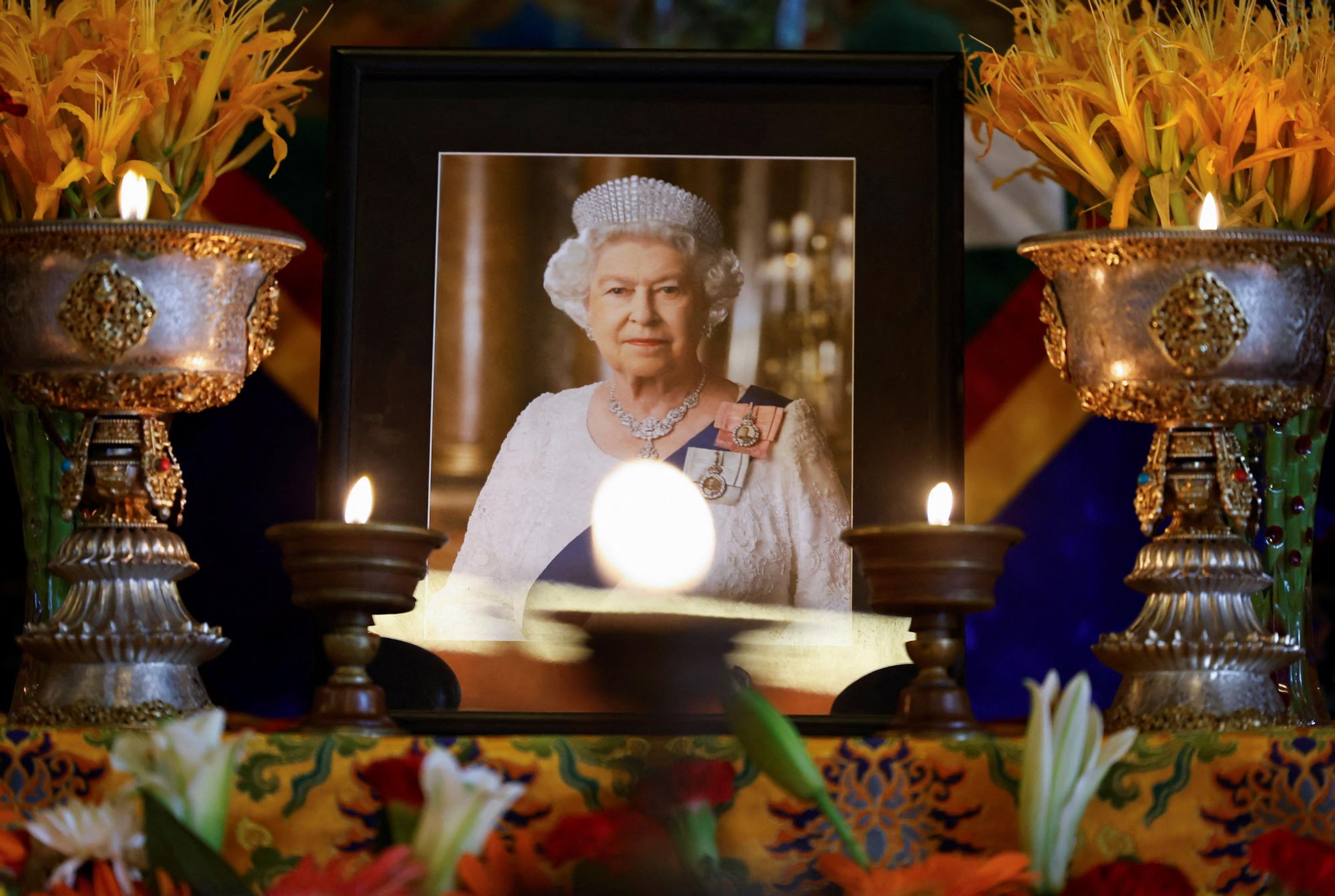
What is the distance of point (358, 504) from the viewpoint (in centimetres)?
81

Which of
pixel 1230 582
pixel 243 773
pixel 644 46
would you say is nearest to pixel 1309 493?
pixel 1230 582

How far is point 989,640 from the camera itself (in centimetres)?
114

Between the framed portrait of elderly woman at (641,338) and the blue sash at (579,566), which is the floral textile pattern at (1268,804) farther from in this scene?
the blue sash at (579,566)

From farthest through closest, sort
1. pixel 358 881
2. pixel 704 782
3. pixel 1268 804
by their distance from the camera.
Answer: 1. pixel 1268 804
2. pixel 704 782
3. pixel 358 881

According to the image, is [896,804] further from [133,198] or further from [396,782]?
[133,198]

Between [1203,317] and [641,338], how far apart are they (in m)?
0.38

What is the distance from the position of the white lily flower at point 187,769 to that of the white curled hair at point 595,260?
567mm

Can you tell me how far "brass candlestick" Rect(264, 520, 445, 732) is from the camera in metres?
0.79

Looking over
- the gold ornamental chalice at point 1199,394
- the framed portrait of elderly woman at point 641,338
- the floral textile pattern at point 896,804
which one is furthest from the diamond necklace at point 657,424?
the floral textile pattern at point 896,804

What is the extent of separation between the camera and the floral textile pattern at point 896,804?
0.73m

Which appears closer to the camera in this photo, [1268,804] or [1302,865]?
[1302,865]

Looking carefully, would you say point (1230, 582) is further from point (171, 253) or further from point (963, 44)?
point (171, 253)

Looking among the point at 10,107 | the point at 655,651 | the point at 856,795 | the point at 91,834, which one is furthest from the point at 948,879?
the point at 10,107

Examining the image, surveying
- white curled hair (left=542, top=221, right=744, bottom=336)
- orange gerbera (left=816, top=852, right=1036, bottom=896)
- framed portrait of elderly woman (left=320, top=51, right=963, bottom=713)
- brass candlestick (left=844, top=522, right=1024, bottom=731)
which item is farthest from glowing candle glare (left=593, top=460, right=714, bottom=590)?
orange gerbera (left=816, top=852, right=1036, bottom=896)
